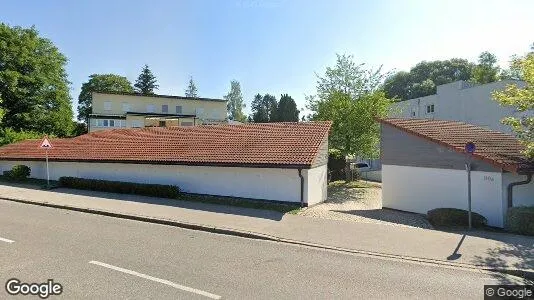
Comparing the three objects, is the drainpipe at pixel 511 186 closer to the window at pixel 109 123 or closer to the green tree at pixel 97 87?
the window at pixel 109 123

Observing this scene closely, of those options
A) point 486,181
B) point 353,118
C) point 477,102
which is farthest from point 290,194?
point 477,102

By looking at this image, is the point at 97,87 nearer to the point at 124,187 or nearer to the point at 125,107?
the point at 125,107

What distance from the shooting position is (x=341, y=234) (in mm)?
10883

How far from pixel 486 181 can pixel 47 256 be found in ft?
46.9

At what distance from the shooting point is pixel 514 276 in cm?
785

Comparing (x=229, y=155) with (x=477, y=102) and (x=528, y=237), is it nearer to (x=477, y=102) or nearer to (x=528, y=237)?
(x=528, y=237)

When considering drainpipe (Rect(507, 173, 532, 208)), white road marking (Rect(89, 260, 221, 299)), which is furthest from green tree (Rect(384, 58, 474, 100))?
white road marking (Rect(89, 260, 221, 299))

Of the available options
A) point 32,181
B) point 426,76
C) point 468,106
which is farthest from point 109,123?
point 426,76

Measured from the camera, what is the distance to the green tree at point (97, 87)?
2648 inches

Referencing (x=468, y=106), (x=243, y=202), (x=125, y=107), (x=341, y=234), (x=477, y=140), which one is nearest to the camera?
(x=341, y=234)

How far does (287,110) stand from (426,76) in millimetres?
37274

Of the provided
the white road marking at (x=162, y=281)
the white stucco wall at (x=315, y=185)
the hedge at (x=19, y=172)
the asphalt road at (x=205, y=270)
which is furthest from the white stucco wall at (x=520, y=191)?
the hedge at (x=19, y=172)

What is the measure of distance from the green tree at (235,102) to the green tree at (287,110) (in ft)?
51.9

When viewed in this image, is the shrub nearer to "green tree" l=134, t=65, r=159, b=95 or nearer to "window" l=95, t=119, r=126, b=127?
"window" l=95, t=119, r=126, b=127
